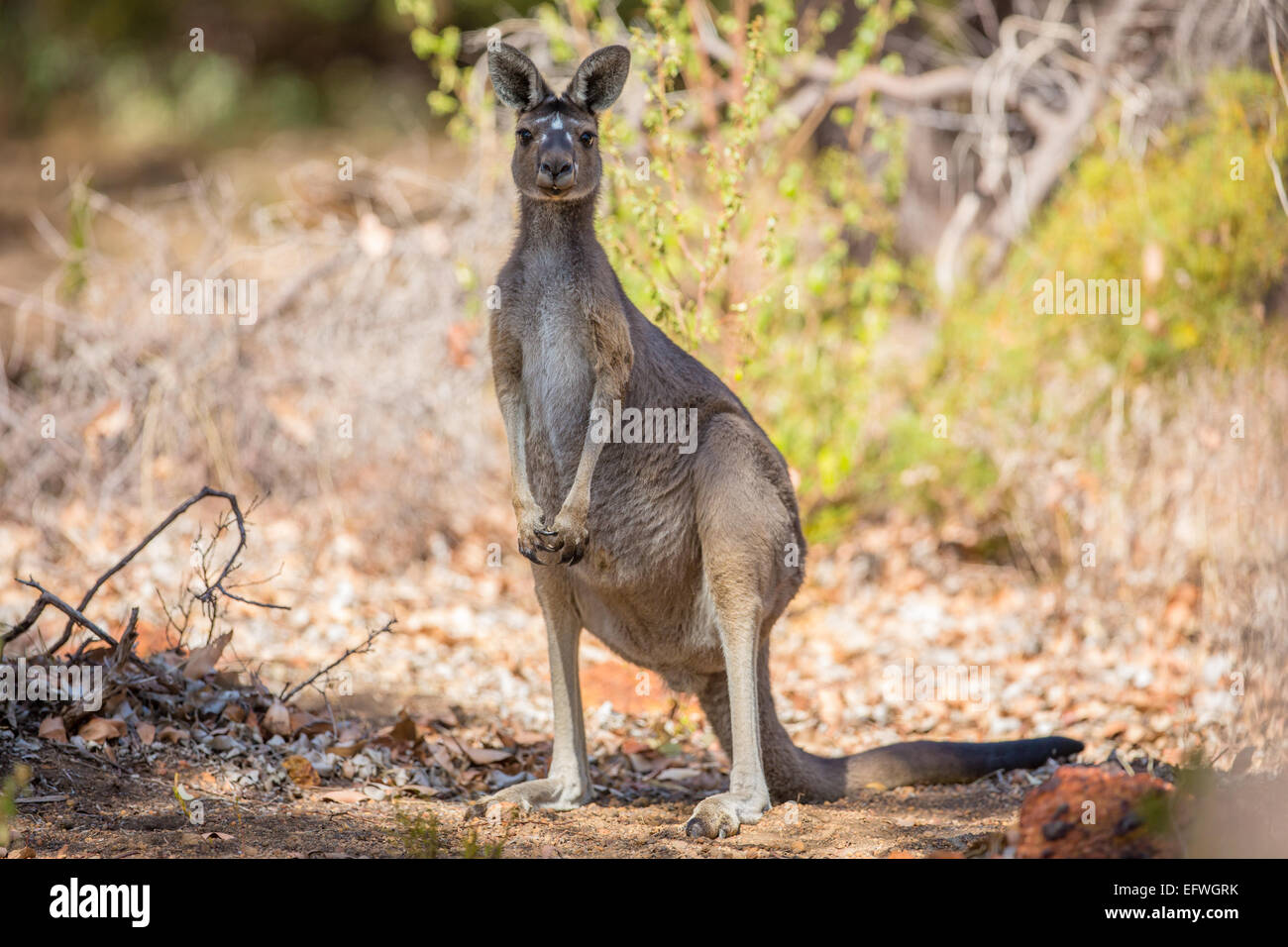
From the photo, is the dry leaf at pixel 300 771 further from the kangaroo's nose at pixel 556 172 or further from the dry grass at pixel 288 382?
the dry grass at pixel 288 382

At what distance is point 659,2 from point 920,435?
336cm

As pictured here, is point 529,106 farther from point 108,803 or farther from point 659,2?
point 108,803

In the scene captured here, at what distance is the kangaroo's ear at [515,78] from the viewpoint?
13.0 ft

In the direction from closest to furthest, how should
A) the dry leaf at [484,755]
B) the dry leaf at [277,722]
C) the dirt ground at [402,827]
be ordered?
the dirt ground at [402,827] → the dry leaf at [277,722] → the dry leaf at [484,755]

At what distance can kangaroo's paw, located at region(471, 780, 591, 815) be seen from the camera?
4.07 m

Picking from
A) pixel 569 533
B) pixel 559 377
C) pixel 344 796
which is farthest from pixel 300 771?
pixel 559 377

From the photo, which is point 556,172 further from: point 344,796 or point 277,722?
point 277,722

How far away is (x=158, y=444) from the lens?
767 cm

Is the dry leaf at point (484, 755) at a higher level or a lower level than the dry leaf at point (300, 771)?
lower

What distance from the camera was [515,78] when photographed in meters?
4.05

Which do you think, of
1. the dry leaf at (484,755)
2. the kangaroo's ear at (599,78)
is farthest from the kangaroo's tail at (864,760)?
the kangaroo's ear at (599,78)

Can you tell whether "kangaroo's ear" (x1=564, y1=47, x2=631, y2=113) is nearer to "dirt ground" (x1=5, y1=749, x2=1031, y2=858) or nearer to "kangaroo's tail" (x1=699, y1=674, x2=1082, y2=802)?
"kangaroo's tail" (x1=699, y1=674, x2=1082, y2=802)

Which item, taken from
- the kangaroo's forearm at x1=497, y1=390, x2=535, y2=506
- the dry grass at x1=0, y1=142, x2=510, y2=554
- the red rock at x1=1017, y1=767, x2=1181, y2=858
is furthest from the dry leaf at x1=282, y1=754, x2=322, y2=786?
the dry grass at x1=0, y1=142, x2=510, y2=554

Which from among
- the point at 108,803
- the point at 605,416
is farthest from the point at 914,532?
Result: the point at 108,803
